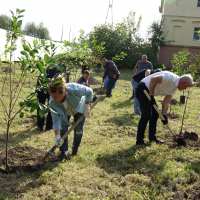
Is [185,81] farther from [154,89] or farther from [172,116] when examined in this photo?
[172,116]

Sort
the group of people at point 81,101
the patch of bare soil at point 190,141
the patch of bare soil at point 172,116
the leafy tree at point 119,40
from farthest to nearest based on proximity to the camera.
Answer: the leafy tree at point 119,40
the patch of bare soil at point 172,116
the patch of bare soil at point 190,141
the group of people at point 81,101

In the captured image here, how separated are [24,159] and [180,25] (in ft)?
74.9

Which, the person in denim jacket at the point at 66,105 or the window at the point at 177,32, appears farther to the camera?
the window at the point at 177,32

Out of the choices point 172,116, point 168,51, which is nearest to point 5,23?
point 168,51

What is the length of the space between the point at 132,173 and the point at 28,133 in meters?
2.59

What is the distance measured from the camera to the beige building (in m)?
22.5

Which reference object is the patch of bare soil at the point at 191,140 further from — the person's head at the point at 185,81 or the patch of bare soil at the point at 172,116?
the patch of bare soil at the point at 172,116

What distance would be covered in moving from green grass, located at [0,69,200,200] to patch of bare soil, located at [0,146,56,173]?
112mm

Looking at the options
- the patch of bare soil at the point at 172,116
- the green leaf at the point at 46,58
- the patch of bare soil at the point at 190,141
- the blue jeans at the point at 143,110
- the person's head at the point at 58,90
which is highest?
the green leaf at the point at 46,58

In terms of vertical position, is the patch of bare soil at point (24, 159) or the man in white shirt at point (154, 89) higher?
the man in white shirt at point (154, 89)

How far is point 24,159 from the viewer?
370 centimetres

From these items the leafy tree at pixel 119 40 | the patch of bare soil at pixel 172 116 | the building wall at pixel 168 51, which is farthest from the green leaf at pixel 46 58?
the building wall at pixel 168 51

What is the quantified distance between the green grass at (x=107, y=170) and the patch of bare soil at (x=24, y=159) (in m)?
0.11

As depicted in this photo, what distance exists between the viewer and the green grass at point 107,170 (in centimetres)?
301
